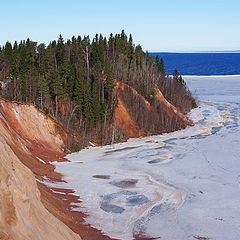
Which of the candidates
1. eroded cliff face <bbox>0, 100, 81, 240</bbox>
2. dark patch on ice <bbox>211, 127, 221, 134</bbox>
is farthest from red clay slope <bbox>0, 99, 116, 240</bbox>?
dark patch on ice <bbox>211, 127, 221, 134</bbox>

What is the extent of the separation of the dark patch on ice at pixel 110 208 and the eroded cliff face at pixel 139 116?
28.0 meters

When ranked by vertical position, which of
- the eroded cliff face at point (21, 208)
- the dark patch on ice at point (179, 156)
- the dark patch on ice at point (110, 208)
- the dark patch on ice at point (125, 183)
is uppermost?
the eroded cliff face at point (21, 208)

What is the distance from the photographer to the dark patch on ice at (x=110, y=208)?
23766 mm

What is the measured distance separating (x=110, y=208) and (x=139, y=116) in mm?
35402

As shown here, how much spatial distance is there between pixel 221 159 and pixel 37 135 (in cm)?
2064

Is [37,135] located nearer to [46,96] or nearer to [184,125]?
[46,96]

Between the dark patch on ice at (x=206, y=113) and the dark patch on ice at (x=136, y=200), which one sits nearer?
the dark patch on ice at (x=136, y=200)

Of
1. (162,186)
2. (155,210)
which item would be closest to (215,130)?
(162,186)

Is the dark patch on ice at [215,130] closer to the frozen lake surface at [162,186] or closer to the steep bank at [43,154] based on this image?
the frozen lake surface at [162,186]

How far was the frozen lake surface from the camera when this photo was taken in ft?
70.8

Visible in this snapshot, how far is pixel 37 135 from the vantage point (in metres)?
40.5

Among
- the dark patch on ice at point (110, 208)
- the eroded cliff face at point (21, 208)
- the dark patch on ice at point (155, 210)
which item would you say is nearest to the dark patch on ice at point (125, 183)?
the dark patch on ice at point (110, 208)

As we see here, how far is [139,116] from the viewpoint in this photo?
2313 inches

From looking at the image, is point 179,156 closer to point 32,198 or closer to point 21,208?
point 32,198
